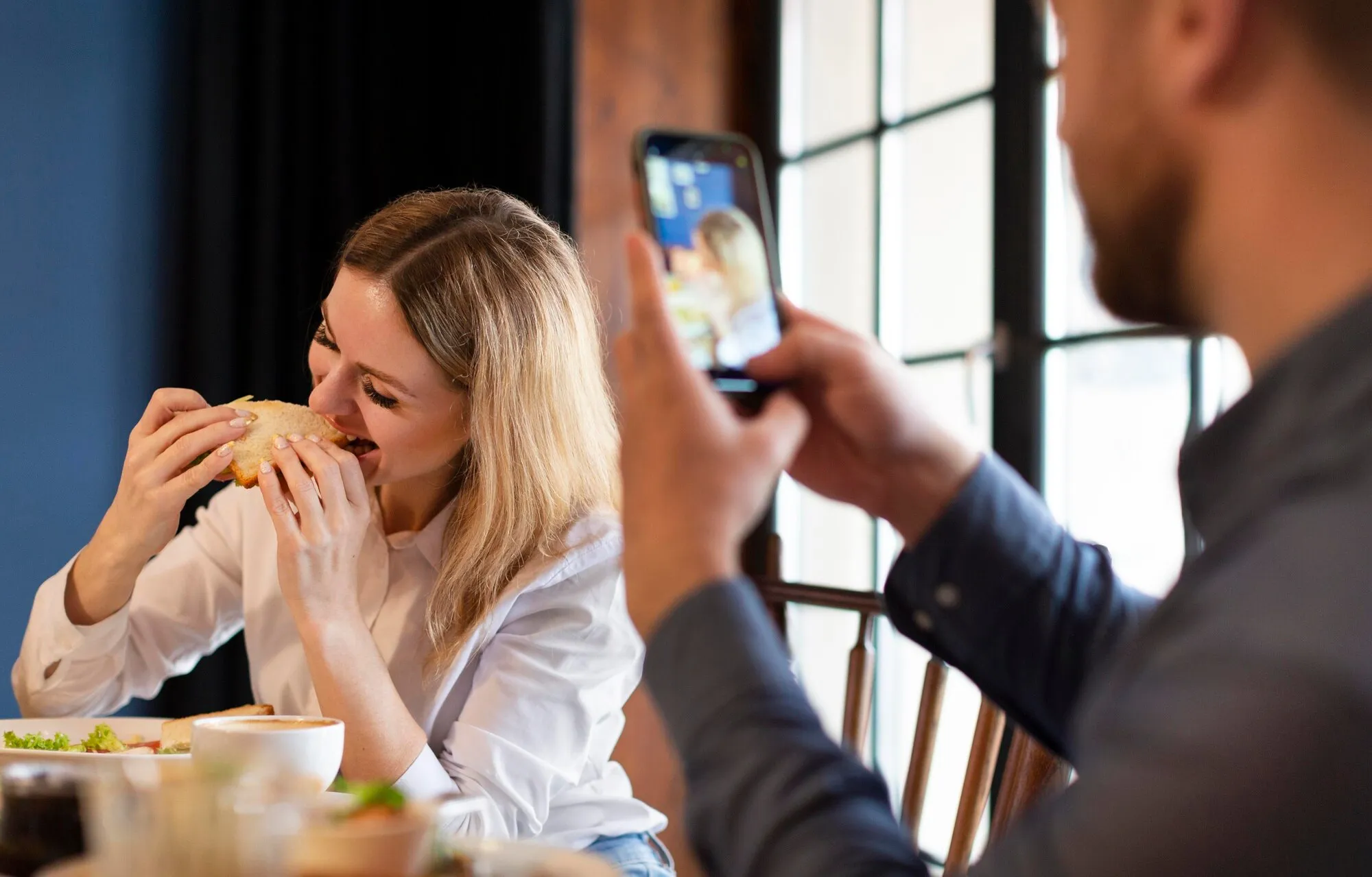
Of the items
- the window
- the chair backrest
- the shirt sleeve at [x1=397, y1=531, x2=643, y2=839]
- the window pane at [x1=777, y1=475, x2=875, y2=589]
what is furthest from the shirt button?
the window pane at [x1=777, y1=475, x2=875, y2=589]

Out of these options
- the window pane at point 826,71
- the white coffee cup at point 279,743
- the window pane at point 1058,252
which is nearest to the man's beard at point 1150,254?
the white coffee cup at point 279,743

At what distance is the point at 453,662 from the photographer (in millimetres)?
1385

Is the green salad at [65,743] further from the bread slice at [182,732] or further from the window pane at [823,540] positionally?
the window pane at [823,540]

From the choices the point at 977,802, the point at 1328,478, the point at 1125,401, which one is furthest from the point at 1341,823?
the point at 1125,401

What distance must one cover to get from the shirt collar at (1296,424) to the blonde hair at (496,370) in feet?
3.21

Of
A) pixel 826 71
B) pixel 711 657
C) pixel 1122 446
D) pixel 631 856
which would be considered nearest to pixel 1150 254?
pixel 711 657

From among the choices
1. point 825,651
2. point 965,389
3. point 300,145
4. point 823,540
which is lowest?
point 825,651

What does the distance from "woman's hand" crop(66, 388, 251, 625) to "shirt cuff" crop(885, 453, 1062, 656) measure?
985 millimetres

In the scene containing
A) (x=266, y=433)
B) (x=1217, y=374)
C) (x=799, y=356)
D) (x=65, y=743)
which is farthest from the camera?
(x=1217, y=374)

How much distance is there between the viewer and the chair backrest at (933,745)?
1080 millimetres

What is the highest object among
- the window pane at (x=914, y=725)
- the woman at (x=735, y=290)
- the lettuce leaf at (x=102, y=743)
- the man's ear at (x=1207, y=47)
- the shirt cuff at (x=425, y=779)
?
the man's ear at (x=1207, y=47)

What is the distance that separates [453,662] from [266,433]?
40cm

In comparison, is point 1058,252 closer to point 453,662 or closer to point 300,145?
point 453,662

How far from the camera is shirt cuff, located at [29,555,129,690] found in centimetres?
145
